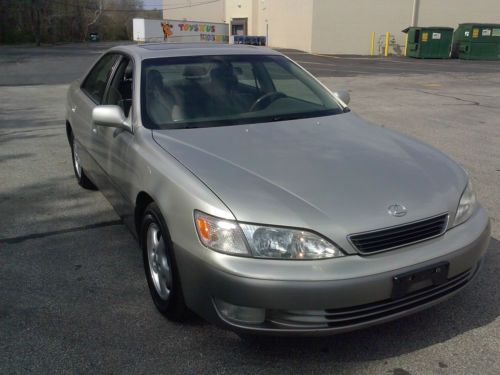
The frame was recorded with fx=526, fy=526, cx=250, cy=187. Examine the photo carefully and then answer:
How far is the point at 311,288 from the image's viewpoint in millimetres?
2391

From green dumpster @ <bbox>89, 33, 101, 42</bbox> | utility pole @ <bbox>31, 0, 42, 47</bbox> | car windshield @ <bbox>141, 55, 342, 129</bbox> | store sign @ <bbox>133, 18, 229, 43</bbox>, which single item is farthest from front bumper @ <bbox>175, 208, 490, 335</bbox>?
green dumpster @ <bbox>89, 33, 101, 42</bbox>

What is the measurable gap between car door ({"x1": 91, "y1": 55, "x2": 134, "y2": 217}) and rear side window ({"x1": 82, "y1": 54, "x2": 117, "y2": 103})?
229 millimetres

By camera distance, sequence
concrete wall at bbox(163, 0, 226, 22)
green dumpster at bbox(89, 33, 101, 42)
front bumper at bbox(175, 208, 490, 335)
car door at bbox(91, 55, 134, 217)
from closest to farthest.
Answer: front bumper at bbox(175, 208, 490, 335) → car door at bbox(91, 55, 134, 217) → green dumpster at bbox(89, 33, 101, 42) → concrete wall at bbox(163, 0, 226, 22)

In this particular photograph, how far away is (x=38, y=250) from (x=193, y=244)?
6.61 ft

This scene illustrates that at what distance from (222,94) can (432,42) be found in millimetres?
29711

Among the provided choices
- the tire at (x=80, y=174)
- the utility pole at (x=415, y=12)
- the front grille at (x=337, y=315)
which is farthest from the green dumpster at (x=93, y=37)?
the front grille at (x=337, y=315)

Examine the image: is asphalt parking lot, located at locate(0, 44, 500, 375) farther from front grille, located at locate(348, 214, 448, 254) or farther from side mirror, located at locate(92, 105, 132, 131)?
side mirror, located at locate(92, 105, 132, 131)

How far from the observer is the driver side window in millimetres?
4062

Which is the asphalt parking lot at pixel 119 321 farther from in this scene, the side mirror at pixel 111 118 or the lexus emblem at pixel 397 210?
the side mirror at pixel 111 118

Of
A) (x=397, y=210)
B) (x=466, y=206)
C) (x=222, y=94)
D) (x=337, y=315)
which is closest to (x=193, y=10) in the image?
(x=222, y=94)

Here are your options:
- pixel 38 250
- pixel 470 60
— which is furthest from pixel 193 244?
pixel 470 60

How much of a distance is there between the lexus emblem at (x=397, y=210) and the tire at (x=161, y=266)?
3.77 ft

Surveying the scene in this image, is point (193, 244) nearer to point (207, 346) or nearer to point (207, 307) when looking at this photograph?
point (207, 307)

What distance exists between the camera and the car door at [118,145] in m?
3.59
